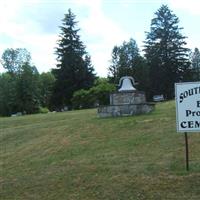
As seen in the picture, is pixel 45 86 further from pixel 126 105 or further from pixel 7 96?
pixel 126 105

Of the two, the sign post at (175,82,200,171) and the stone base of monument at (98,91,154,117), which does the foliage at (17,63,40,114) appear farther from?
the sign post at (175,82,200,171)

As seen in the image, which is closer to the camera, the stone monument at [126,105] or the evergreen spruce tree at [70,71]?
the stone monument at [126,105]

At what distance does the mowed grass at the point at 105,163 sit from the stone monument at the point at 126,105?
1.69 m

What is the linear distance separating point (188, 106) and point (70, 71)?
51.4m

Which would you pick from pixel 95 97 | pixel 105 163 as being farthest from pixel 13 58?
pixel 105 163

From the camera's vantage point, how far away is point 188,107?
10578 mm

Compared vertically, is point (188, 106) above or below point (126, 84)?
below

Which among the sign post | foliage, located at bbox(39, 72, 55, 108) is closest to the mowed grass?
the sign post

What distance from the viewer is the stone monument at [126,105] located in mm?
19719

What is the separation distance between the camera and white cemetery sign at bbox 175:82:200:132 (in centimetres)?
Answer: 1050

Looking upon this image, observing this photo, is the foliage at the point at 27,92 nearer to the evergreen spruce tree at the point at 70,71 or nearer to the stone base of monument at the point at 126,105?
the evergreen spruce tree at the point at 70,71

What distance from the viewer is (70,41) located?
65.3 m

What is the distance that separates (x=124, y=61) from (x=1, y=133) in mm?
58352

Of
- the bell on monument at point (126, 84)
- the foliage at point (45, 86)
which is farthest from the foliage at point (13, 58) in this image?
the bell on monument at point (126, 84)
